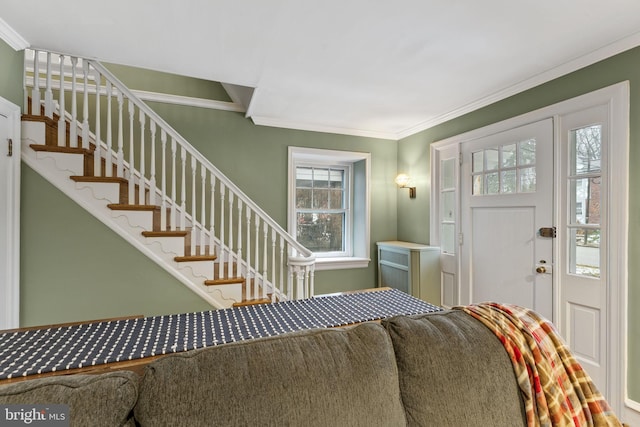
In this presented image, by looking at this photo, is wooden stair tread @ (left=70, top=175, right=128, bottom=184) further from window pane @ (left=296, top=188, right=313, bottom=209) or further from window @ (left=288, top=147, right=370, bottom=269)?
window pane @ (left=296, top=188, right=313, bottom=209)

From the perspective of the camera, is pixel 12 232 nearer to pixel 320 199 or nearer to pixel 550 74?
pixel 320 199

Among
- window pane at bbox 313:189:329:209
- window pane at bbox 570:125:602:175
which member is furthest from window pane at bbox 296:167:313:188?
window pane at bbox 570:125:602:175

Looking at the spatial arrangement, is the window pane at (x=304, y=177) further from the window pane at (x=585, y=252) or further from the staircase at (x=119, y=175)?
the window pane at (x=585, y=252)

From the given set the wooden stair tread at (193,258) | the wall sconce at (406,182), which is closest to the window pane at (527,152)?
the wall sconce at (406,182)

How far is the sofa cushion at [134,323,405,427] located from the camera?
2.24 ft

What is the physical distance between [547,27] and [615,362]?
2117 millimetres

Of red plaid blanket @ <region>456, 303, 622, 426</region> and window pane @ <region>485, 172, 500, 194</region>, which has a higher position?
window pane @ <region>485, 172, 500, 194</region>

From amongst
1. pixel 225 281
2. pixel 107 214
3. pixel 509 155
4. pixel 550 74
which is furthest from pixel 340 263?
pixel 550 74

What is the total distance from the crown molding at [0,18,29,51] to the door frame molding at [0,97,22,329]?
1.26 feet

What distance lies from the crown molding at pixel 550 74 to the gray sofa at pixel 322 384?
2144 millimetres

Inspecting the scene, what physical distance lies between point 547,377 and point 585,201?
171 centimetres

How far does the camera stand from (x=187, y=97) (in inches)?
124

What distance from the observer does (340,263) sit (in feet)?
12.4

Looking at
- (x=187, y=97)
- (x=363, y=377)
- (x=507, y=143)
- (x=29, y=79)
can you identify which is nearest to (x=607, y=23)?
(x=507, y=143)
